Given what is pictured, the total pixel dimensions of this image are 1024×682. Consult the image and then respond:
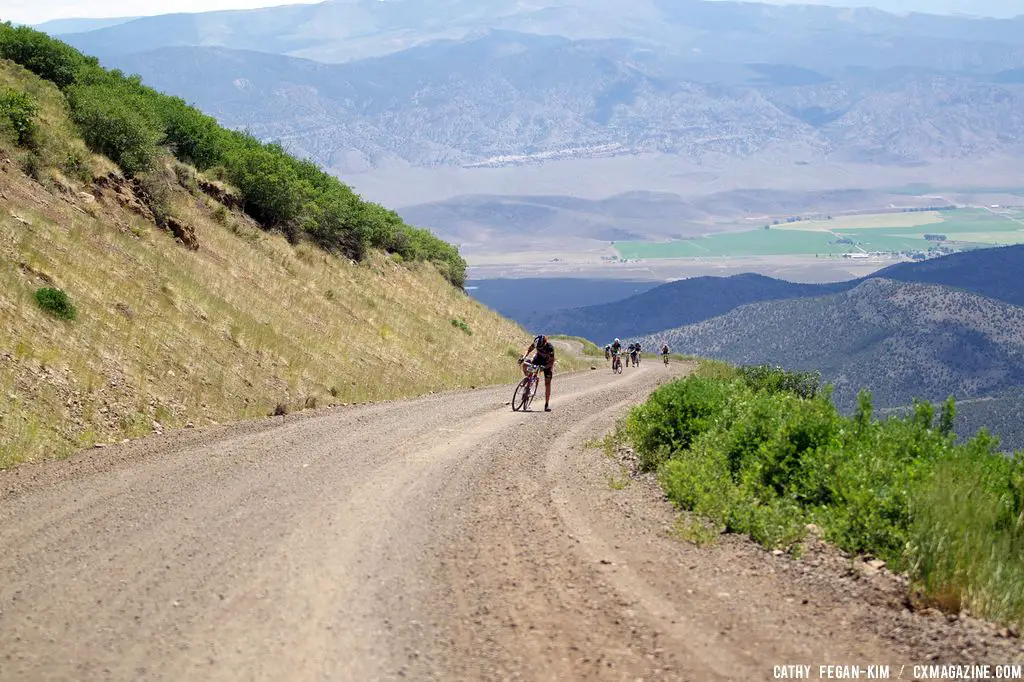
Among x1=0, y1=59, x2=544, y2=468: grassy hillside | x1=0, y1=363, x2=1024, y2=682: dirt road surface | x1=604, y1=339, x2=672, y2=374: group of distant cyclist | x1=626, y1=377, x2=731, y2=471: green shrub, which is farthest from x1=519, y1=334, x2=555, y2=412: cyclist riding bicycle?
x1=604, y1=339, x2=672, y2=374: group of distant cyclist

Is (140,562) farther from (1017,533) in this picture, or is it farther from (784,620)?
(1017,533)

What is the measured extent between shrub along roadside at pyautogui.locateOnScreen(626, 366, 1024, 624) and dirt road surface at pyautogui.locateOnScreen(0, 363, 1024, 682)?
0.74 m

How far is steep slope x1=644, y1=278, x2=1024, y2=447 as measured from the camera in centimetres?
9056

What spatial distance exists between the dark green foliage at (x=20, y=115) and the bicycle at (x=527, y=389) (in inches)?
610

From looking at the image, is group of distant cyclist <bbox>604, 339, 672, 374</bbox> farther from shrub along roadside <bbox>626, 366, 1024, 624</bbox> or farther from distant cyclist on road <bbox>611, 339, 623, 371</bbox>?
shrub along roadside <bbox>626, 366, 1024, 624</bbox>

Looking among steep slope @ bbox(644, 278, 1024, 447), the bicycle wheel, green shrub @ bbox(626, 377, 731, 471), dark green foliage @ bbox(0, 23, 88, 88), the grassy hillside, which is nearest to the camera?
green shrub @ bbox(626, 377, 731, 471)

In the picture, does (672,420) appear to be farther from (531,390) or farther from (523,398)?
(531,390)

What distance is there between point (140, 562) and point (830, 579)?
20.3ft

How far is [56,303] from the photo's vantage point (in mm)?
18562

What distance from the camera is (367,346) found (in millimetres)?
30609

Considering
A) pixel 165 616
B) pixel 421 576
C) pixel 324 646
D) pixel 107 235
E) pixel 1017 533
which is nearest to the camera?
pixel 324 646

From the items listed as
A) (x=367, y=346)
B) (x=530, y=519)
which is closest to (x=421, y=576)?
(x=530, y=519)

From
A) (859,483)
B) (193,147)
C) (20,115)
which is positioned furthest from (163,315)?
(193,147)

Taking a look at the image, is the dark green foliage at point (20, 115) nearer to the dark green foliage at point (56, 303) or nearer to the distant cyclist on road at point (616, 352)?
the dark green foliage at point (56, 303)
